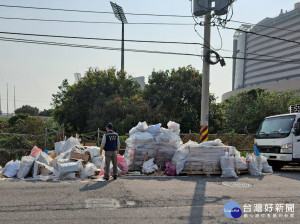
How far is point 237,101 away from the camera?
2583cm

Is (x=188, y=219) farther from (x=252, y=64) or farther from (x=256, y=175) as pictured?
(x=252, y=64)

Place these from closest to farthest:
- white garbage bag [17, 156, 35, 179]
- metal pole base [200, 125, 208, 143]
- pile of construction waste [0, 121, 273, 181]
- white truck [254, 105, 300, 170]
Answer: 1. white garbage bag [17, 156, 35, 179]
2. pile of construction waste [0, 121, 273, 181]
3. white truck [254, 105, 300, 170]
4. metal pole base [200, 125, 208, 143]

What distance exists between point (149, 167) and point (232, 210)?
4668 millimetres

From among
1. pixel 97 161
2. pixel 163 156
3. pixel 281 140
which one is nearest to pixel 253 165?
pixel 281 140

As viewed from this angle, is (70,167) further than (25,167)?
No

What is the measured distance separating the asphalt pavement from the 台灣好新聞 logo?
0.27 ft

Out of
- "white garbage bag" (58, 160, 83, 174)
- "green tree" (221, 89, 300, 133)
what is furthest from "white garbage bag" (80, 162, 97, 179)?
"green tree" (221, 89, 300, 133)

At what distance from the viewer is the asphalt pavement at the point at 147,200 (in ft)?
16.9

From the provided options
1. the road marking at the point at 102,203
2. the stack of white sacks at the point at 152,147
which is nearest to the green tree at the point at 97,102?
the stack of white sacks at the point at 152,147

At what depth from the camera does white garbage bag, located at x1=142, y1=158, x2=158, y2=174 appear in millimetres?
10006

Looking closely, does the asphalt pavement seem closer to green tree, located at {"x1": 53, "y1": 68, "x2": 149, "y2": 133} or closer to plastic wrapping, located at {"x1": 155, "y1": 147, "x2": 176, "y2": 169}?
plastic wrapping, located at {"x1": 155, "y1": 147, "x2": 176, "y2": 169}

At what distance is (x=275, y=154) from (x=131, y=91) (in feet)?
59.5

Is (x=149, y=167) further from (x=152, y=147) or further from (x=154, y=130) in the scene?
(x=154, y=130)

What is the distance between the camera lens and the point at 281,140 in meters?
10.8
